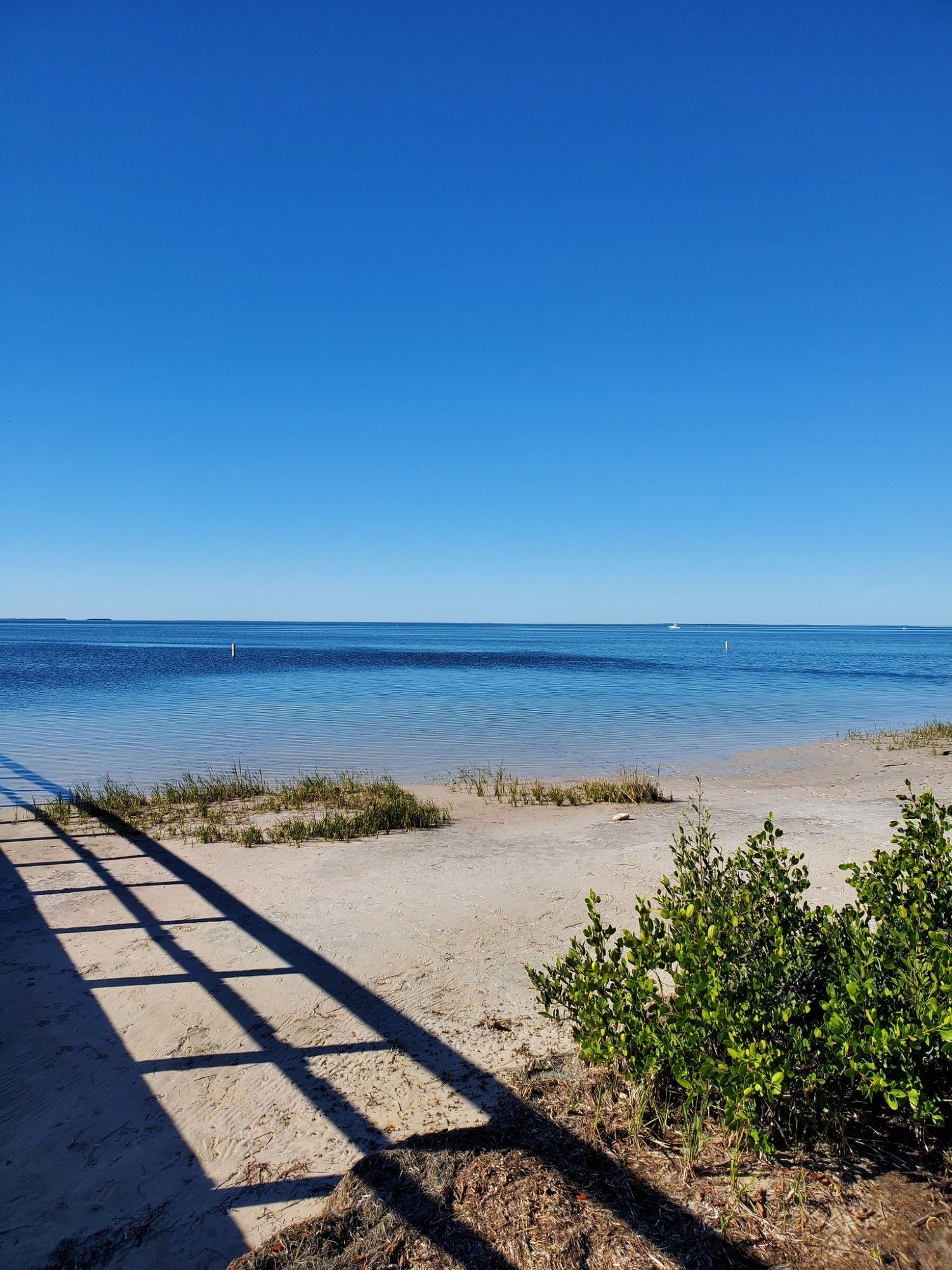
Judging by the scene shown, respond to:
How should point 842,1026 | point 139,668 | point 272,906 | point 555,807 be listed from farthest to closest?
1. point 139,668
2. point 555,807
3. point 272,906
4. point 842,1026

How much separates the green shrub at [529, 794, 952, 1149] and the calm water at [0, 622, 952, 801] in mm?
10566

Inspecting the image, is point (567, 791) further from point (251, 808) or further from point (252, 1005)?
point (252, 1005)

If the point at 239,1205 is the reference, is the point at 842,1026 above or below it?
above

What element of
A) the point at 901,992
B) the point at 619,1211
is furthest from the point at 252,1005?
the point at 901,992

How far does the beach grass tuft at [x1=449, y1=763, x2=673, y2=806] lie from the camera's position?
1109 cm

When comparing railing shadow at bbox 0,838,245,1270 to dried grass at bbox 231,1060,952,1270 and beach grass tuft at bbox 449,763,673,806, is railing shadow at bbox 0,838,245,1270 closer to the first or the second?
dried grass at bbox 231,1060,952,1270

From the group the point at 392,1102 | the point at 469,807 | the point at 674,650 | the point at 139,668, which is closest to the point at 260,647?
the point at 139,668

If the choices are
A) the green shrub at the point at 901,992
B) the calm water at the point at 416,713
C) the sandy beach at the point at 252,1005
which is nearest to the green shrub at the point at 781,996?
the green shrub at the point at 901,992

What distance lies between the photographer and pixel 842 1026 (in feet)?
8.82

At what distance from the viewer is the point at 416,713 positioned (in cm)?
2345

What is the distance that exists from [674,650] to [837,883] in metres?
83.4

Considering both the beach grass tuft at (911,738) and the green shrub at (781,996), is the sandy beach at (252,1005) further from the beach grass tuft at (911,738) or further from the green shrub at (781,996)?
the beach grass tuft at (911,738)

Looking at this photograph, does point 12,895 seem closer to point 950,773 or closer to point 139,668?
point 950,773

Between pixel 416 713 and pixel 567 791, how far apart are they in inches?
489
